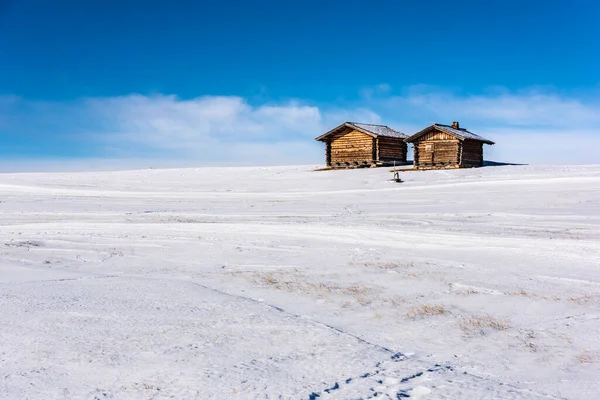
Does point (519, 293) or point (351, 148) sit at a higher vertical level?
point (351, 148)

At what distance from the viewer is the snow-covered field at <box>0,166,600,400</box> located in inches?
142

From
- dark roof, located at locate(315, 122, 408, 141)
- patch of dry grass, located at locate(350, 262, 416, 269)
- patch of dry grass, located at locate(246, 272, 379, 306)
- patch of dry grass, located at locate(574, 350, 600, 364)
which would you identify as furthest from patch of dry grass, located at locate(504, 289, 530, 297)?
dark roof, located at locate(315, 122, 408, 141)

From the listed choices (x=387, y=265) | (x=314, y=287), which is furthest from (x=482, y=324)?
(x=387, y=265)

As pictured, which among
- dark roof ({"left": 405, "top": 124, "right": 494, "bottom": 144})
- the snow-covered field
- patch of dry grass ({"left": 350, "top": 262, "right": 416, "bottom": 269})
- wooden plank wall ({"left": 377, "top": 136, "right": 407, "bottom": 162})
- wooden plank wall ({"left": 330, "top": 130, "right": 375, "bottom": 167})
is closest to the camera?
the snow-covered field

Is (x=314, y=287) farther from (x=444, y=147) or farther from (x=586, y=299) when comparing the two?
(x=444, y=147)

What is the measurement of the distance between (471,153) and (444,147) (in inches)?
87.8

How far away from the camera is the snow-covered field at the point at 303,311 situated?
361 cm

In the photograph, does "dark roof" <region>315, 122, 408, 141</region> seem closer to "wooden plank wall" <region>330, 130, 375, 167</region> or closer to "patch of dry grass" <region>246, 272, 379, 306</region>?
"wooden plank wall" <region>330, 130, 375, 167</region>

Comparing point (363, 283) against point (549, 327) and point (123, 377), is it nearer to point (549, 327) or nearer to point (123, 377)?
point (549, 327)

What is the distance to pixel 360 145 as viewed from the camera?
4097 centimetres

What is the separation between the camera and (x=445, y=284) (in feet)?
21.8

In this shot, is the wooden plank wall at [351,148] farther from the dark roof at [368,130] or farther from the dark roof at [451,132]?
the dark roof at [451,132]

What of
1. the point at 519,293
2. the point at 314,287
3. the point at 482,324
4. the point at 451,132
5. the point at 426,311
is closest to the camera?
the point at 482,324

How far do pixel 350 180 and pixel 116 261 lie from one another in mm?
24123
